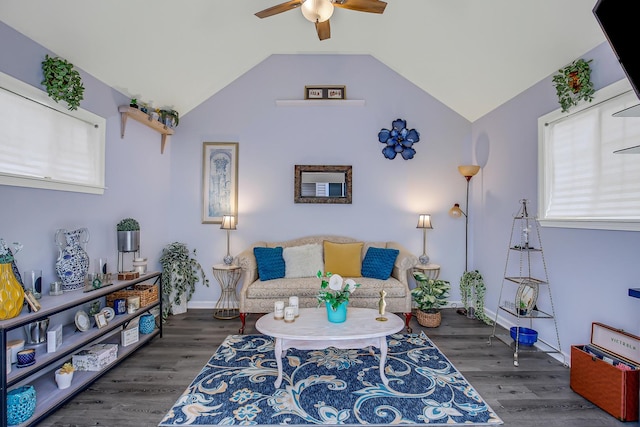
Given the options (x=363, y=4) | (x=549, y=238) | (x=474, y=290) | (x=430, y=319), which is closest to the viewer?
(x=363, y=4)

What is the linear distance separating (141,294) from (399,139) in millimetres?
3612

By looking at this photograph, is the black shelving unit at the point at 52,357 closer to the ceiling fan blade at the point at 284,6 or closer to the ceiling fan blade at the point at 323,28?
the ceiling fan blade at the point at 284,6

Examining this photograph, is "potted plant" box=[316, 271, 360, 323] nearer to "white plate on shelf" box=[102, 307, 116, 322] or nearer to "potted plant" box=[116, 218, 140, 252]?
"white plate on shelf" box=[102, 307, 116, 322]

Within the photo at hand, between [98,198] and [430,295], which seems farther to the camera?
[430,295]

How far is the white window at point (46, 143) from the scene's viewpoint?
2.26 m

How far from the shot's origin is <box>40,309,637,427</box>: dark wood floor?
6.64 feet

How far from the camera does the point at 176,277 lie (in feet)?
13.3

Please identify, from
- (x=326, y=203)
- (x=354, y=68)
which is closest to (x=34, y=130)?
(x=326, y=203)

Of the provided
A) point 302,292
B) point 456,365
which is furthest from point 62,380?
point 456,365

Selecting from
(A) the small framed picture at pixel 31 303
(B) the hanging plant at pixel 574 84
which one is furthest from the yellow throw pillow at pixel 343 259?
(A) the small framed picture at pixel 31 303

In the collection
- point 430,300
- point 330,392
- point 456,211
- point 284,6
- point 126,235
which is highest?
point 284,6

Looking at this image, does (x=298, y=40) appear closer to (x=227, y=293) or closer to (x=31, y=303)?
(x=227, y=293)

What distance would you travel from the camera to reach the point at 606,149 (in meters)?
2.49

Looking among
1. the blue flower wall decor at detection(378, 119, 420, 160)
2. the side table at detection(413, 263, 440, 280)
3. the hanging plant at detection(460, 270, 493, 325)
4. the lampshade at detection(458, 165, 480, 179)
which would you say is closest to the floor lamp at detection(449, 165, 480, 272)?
the lampshade at detection(458, 165, 480, 179)
